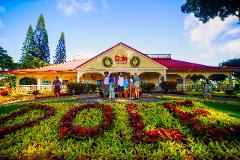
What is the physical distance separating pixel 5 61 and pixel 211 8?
4070 centimetres

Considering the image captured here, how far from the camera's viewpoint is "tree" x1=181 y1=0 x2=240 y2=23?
80.1ft

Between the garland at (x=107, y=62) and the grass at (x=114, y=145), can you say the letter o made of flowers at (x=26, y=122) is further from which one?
the garland at (x=107, y=62)

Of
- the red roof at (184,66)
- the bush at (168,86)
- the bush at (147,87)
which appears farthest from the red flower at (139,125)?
the red roof at (184,66)

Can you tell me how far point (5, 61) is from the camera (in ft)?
158

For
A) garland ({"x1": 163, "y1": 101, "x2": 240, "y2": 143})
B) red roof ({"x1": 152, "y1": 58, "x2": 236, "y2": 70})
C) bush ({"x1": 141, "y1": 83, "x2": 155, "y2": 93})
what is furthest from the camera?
red roof ({"x1": 152, "y1": 58, "x2": 236, "y2": 70})

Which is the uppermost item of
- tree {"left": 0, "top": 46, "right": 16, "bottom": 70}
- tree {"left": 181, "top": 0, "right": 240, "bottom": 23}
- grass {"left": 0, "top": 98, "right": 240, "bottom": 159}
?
tree {"left": 181, "top": 0, "right": 240, "bottom": 23}

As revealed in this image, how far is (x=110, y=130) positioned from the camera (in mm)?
8445

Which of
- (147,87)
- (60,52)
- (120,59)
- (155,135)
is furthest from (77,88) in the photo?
(60,52)

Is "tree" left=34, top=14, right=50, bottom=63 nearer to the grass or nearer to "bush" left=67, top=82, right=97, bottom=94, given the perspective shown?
"bush" left=67, top=82, right=97, bottom=94

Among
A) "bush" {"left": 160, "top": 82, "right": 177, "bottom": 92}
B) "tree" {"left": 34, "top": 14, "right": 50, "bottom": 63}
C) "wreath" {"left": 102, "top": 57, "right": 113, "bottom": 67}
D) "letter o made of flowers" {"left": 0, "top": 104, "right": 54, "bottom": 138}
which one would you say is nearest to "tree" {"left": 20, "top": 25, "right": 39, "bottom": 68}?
→ "tree" {"left": 34, "top": 14, "right": 50, "bottom": 63}

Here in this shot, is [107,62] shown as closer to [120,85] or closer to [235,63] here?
[120,85]

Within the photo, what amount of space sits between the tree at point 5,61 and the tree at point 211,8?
36.5m

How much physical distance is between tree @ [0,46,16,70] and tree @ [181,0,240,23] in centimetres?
3651

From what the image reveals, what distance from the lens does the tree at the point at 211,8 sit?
24.4 meters
